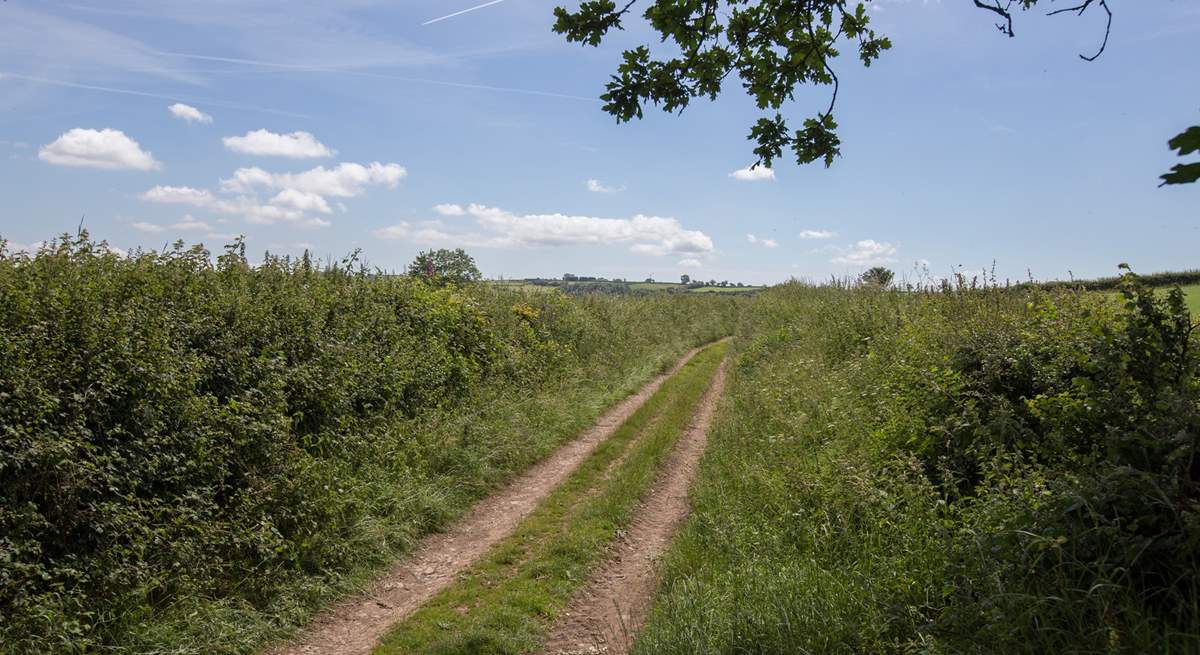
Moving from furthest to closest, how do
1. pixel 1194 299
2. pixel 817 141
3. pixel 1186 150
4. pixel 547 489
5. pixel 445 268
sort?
pixel 445 268
pixel 1194 299
pixel 547 489
pixel 817 141
pixel 1186 150

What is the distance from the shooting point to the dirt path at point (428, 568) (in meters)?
5.52

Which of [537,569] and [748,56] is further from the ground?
[748,56]

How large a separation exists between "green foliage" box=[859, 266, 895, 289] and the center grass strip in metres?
8.38

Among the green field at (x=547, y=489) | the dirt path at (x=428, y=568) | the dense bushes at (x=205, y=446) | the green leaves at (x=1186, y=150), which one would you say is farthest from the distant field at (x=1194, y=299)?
the dense bushes at (x=205, y=446)

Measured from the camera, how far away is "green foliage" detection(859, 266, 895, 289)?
16266 mm

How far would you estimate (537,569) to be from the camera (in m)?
6.60

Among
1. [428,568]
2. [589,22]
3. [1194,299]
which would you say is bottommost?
[428,568]

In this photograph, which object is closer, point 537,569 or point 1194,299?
point 537,569

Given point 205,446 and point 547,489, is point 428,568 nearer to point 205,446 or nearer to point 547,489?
point 205,446

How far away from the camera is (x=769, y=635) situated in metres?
4.13

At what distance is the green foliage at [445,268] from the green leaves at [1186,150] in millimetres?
13224

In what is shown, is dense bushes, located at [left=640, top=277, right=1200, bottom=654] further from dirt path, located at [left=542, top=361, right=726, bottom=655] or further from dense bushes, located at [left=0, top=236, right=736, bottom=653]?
dense bushes, located at [left=0, top=236, right=736, bottom=653]


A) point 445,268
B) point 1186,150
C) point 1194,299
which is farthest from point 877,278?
point 1186,150

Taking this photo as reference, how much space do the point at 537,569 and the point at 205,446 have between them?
3.47 m
